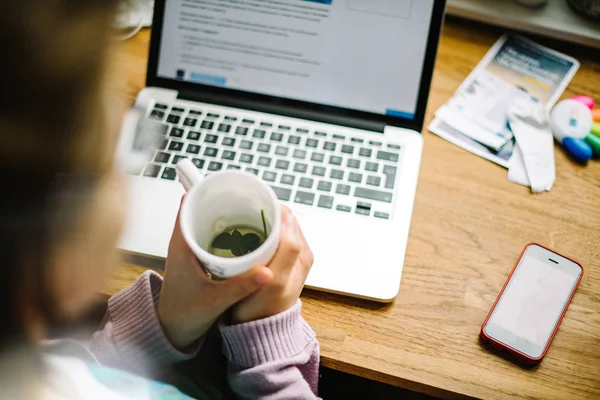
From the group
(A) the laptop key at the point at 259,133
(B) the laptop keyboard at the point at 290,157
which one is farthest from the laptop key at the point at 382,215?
(A) the laptop key at the point at 259,133

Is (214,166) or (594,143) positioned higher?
(594,143)

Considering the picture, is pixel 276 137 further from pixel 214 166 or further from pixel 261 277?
pixel 261 277

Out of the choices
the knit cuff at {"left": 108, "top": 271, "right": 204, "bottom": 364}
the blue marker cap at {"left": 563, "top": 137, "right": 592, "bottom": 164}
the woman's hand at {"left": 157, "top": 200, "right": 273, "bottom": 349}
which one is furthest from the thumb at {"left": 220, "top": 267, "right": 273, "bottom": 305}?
the blue marker cap at {"left": 563, "top": 137, "right": 592, "bottom": 164}

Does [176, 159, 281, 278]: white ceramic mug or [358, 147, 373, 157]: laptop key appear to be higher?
[176, 159, 281, 278]: white ceramic mug

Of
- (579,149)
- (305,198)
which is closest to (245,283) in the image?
(305,198)

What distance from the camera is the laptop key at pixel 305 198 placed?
75 cm

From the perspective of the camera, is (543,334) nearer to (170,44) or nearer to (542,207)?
(542,207)

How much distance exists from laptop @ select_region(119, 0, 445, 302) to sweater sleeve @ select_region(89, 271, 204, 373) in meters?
0.07

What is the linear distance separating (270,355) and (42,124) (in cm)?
38

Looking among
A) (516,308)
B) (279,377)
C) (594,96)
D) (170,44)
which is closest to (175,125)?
(170,44)

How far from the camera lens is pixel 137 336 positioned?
2.11ft

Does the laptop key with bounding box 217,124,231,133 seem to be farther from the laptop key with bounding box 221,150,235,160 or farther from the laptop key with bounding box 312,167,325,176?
the laptop key with bounding box 312,167,325,176

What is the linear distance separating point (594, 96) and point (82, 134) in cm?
86

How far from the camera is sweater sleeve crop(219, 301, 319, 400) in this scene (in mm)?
607
